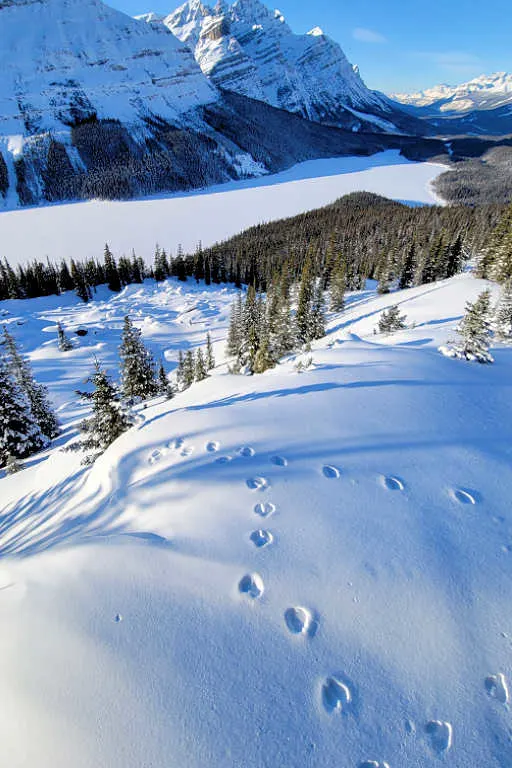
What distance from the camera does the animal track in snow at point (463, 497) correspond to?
15.5 feet

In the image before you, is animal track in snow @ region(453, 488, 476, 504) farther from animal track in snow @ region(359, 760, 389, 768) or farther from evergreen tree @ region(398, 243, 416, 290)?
evergreen tree @ region(398, 243, 416, 290)

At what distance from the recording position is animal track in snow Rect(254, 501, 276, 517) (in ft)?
14.9

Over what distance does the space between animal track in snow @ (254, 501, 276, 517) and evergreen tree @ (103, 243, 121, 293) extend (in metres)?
94.8

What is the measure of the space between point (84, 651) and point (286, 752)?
79.4 inches

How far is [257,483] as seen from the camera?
16.7ft

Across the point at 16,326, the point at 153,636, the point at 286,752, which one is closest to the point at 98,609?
the point at 153,636

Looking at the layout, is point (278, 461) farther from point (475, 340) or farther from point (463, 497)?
point (475, 340)

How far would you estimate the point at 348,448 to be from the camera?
572 centimetres

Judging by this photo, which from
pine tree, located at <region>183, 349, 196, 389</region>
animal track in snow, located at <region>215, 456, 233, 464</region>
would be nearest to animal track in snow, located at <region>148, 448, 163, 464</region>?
animal track in snow, located at <region>215, 456, 233, 464</region>

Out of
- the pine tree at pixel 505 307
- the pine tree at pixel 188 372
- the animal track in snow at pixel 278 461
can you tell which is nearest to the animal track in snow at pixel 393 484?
the animal track in snow at pixel 278 461

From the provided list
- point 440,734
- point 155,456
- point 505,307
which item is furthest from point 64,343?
point 440,734

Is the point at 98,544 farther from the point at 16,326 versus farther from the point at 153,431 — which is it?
the point at 16,326

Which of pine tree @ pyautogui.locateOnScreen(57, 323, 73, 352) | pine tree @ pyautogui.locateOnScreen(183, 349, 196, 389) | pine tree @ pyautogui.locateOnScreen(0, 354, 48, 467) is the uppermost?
pine tree @ pyautogui.locateOnScreen(0, 354, 48, 467)

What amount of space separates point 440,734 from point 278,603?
5.25 feet
